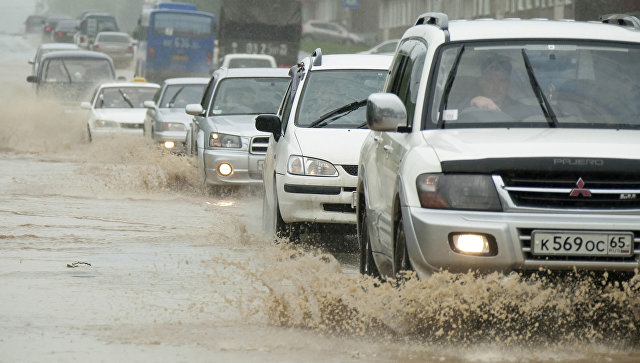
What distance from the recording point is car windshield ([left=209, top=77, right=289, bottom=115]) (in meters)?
16.5

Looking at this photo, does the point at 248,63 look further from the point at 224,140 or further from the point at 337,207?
the point at 337,207

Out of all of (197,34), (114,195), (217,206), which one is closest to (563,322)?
(217,206)

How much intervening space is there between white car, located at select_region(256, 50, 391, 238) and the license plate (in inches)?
172

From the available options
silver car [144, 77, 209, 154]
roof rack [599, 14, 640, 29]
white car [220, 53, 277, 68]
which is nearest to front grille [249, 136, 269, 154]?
silver car [144, 77, 209, 154]

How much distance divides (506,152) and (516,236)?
0.43 meters

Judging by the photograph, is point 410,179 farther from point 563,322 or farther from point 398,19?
point 398,19

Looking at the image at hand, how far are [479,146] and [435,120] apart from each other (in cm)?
59

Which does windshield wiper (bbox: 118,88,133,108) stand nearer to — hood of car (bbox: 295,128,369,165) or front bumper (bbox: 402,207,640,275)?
hood of car (bbox: 295,128,369,165)

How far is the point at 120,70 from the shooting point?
217 feet

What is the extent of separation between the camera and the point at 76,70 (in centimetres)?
3108

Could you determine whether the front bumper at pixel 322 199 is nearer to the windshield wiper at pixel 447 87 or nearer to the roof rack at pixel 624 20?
the roof rack at pixel 624 20

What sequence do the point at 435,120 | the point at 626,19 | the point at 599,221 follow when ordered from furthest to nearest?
the point at 626,19 < the point at 435,120 < the point at 599,221

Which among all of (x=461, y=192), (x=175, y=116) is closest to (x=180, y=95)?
(x=175, y=116)

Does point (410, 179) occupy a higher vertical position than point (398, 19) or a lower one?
higher
